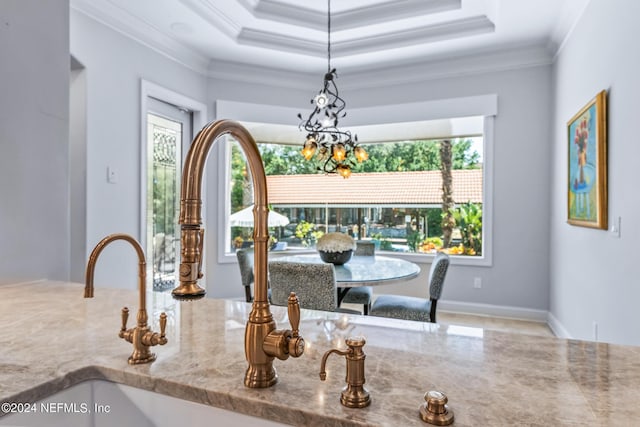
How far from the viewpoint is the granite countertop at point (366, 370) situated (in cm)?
66

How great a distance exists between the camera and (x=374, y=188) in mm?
4934

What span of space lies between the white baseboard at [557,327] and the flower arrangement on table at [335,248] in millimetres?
1928

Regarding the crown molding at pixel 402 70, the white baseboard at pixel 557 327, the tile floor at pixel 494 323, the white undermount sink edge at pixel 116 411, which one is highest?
the crown molding at pixel 402 70

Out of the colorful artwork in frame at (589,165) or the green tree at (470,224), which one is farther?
the green tree at (470,224)

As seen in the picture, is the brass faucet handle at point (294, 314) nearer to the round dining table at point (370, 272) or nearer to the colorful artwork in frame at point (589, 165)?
the round dining table at point (370, 272)

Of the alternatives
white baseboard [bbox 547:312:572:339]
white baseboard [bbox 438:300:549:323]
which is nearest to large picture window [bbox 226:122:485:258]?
white baseboard [bbox 438:300:549:323]

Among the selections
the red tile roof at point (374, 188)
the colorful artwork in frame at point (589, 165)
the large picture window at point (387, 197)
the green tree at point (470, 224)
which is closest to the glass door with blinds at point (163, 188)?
the large picture window at point (387, 197)

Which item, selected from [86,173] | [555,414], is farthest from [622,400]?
[86,173]

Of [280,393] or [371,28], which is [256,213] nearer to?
[280,393]

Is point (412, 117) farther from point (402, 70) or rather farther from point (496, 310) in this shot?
point (496, 310)

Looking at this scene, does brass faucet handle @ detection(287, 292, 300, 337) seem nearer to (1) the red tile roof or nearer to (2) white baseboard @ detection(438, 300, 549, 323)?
(2) white baseboard @ detection(438, 300, 549, 323)

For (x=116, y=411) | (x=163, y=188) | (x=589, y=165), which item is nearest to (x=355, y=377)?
(x=116, y=411)

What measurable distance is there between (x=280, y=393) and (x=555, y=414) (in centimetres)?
46

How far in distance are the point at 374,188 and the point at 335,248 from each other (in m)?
1.91
